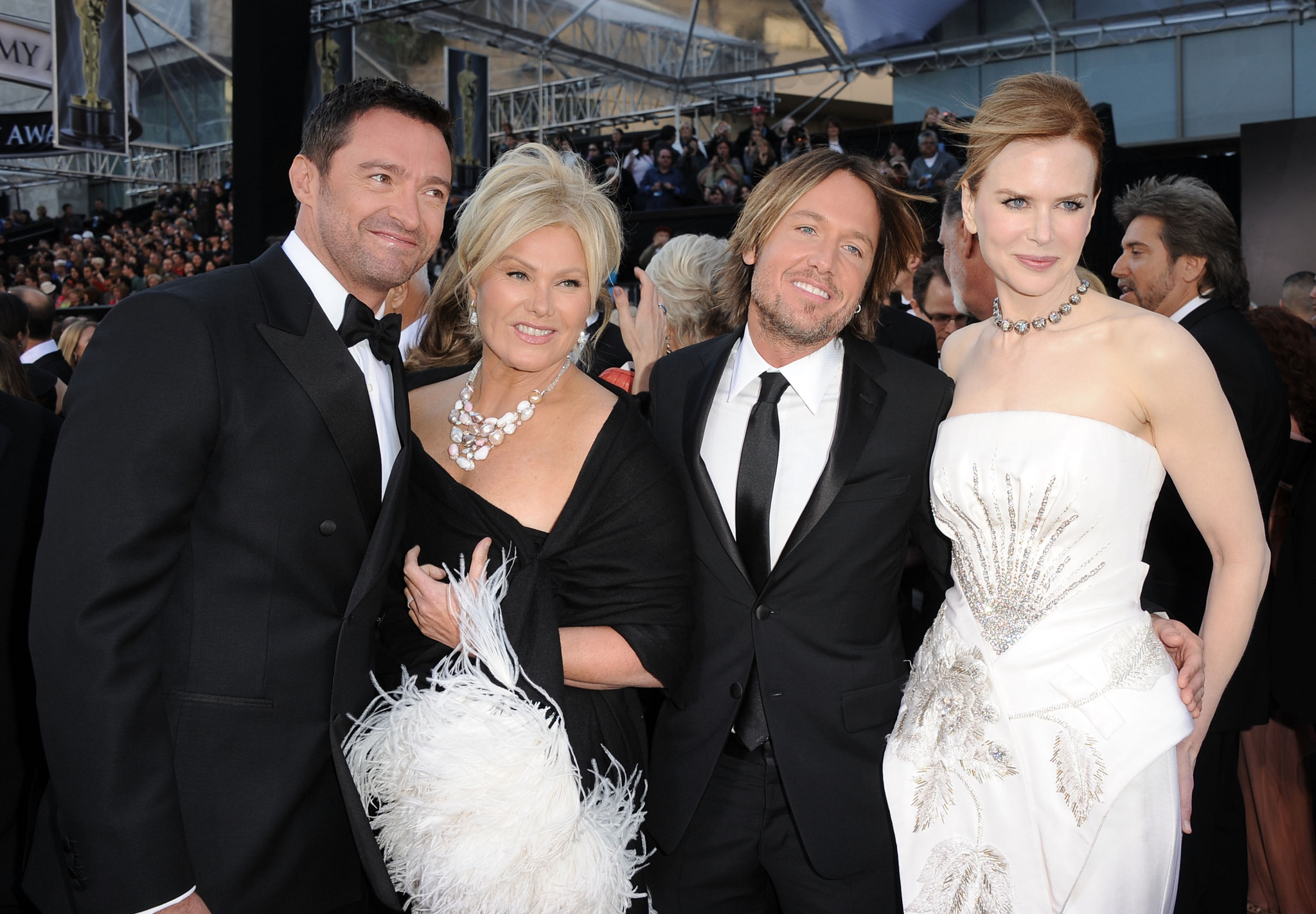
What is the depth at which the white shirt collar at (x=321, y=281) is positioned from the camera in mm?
1894

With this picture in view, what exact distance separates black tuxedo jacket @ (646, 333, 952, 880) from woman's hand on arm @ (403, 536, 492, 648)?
518mm

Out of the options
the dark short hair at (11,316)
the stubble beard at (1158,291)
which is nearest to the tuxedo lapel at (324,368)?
the stubble beard at (1158,291)

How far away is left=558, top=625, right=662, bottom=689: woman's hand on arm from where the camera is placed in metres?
1.98

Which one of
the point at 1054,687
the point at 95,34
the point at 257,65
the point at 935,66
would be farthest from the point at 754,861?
the point at 935,66

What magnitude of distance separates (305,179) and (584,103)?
67.3 ft

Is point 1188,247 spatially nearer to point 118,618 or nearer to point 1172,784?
point 1172,784

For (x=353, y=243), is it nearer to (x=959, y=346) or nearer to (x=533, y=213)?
(x=533, y=213)

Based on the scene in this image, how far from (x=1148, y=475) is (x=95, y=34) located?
12694 mm

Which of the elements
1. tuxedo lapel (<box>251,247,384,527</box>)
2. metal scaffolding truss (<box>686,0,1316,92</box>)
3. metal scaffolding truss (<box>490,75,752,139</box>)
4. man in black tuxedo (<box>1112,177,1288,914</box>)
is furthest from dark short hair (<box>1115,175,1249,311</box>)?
metal scaffolding truss (<box>490,75,752,139</box>)

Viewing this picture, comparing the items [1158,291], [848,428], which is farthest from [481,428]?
[1158,291]

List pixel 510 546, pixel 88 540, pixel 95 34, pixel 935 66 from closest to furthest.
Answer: pixel 88 540
pixel 510 546
pixel 95 34
pixel 935 66

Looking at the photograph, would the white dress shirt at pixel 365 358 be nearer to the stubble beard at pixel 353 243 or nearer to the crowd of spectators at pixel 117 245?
the stubble beard at pixel 353 243

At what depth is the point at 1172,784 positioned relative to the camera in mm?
2014

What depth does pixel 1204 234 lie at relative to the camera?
3758mm
